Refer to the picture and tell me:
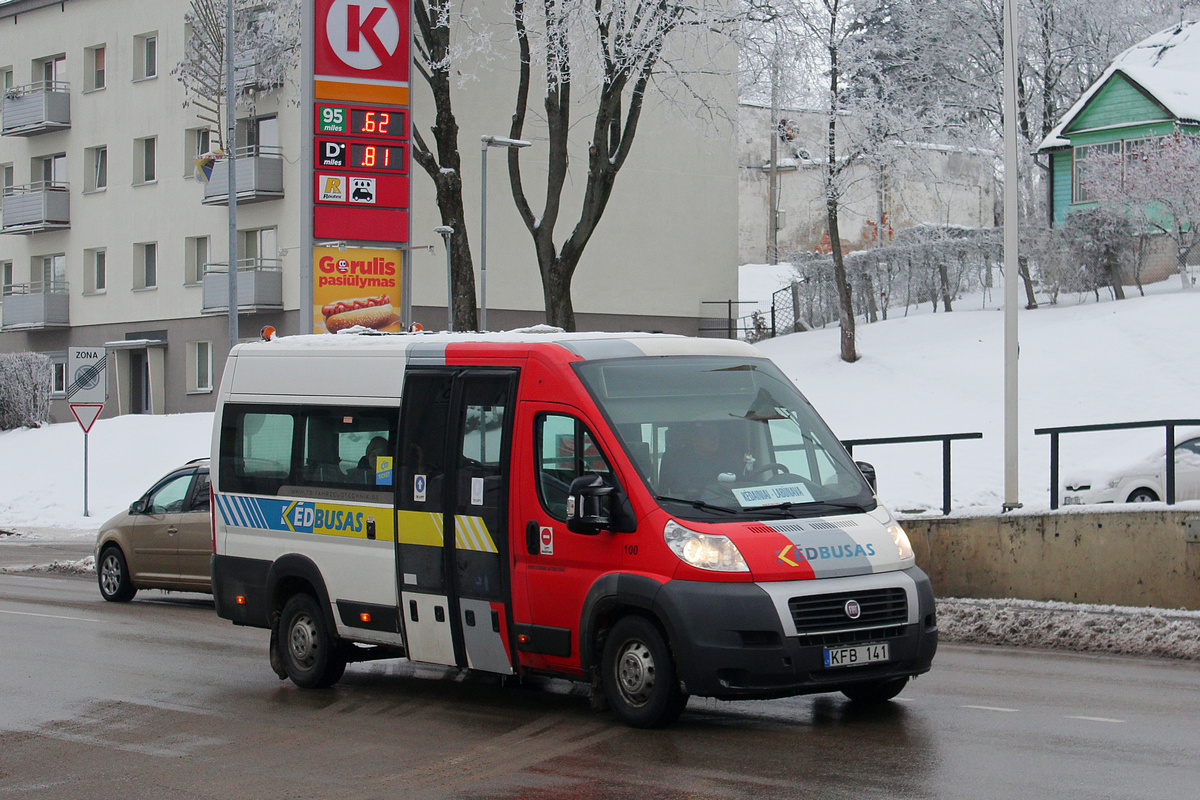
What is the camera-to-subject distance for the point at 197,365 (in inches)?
1871

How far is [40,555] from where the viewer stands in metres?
24.2

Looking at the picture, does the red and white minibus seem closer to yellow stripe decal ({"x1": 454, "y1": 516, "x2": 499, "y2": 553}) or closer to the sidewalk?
yellow stripe decal ({"x1": 454, "y1": 516, "x2": 499, "y2": 553})

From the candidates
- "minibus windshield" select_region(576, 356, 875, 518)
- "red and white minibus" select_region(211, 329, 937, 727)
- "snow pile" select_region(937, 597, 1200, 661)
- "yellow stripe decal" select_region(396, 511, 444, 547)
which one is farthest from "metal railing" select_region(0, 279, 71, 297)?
"minibus windshield" select_region(576, 356, 875, 518)

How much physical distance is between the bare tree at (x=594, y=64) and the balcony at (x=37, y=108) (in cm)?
2300

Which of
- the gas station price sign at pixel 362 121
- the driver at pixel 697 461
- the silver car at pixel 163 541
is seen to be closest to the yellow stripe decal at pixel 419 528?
the driver at pixel 697 461

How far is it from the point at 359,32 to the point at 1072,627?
1345cm

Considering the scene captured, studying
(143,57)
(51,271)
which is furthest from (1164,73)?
(51,271)

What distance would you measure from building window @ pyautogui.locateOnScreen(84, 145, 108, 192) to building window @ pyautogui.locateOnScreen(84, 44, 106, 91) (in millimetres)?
2151

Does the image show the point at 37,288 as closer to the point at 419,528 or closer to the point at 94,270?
the point at 94,270

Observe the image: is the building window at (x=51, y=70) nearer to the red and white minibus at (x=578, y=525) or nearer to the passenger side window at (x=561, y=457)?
the red and white minibus at (x=578, y=525)

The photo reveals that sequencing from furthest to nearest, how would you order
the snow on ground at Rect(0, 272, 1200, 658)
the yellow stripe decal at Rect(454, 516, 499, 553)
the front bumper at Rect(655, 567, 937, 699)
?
the snow on ground at Rect(0, 272, 1200, 658), the yellow stripe decal at Rect(454, 516, 499, 553), the front bumper at Rect(655, 567, 937, 699)

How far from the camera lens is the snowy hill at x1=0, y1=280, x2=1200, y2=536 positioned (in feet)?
93.2

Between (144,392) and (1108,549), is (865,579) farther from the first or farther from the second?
(144,392)

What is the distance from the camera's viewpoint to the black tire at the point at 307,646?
1044 centimetres
